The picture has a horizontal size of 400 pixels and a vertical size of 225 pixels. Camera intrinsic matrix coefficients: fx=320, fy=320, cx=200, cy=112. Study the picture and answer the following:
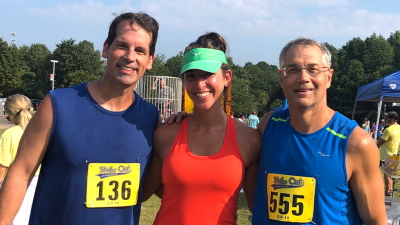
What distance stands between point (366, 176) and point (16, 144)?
11.9 feet

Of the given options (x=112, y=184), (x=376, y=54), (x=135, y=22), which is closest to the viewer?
(x=112, y=184)

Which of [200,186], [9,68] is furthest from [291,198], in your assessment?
[9,68]

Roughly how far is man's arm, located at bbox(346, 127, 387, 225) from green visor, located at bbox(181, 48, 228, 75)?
36.7 inches

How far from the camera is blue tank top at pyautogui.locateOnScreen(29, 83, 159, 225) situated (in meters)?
1.80

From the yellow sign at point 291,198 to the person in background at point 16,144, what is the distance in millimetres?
2934

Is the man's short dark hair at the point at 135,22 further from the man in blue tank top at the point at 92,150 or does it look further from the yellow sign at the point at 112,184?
the yellow sign at the point at 112,184

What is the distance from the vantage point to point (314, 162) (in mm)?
1825

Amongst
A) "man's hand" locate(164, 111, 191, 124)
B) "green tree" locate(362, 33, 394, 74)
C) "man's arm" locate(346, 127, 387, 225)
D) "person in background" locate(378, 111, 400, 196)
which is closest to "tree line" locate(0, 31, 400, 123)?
"green tree" locate(362, 33, 394, 74)

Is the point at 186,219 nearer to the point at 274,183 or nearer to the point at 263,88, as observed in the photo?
the point at 274,183

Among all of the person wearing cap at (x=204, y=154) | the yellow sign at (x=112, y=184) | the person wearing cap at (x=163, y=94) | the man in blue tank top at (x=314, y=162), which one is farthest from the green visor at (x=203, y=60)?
the person wearing cap at (x=163, y=94)

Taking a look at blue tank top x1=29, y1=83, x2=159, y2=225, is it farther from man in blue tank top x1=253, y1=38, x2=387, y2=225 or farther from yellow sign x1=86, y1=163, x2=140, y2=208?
man in blue tank top x1=253, y1=38, x2=387, y2=225

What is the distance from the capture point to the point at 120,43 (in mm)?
1958

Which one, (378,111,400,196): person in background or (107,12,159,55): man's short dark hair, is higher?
(107,12,159,55): man's short dark hair

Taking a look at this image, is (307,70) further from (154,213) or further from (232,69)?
(232,69)
